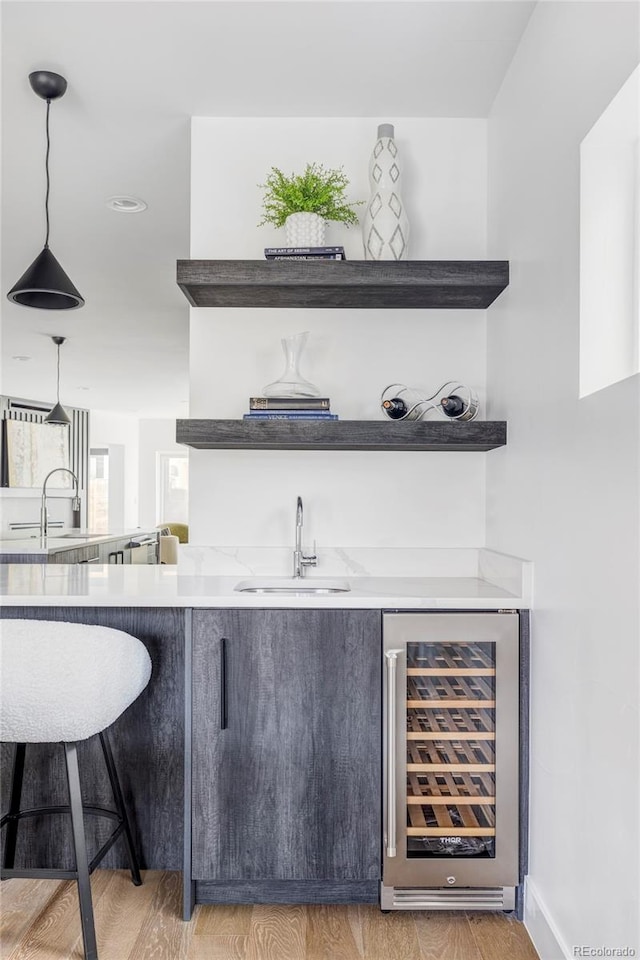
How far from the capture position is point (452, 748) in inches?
75.8

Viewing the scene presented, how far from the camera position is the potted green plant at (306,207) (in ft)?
7.70

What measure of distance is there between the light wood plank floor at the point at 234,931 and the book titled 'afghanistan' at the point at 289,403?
4.93 ft

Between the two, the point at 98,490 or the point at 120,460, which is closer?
the point at 98,490

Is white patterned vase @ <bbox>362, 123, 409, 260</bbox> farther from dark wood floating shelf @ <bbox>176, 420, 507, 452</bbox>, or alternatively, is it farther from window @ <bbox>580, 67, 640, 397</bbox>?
window @ <bbox>580, 67, 640, 397</bbox>

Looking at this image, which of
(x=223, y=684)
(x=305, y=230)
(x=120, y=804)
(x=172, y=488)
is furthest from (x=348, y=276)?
(x=172, y=488)

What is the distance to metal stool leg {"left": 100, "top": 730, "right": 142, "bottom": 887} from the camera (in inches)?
77.4

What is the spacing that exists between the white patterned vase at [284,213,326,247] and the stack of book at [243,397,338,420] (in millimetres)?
547

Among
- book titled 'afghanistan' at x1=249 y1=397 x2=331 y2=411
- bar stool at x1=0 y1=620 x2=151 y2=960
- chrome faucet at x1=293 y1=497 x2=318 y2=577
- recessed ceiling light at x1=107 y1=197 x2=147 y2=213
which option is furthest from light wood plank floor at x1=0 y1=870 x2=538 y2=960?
recessed ceiling light at x1=107 y1=197 x2=147 y2=213

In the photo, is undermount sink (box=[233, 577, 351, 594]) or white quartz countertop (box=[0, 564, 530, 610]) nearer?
white quartz countertop (box=[0, 564, 530, 610])

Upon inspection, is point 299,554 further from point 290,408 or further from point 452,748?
point 452,748

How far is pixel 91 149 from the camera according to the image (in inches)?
108

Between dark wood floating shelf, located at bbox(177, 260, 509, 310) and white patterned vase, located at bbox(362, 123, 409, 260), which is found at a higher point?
white patterned vase, located at bbox(362, 123, 409, 260)

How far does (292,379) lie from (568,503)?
1.08m

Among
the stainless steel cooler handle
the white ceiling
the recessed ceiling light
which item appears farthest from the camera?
the recessed ceiling light
